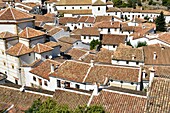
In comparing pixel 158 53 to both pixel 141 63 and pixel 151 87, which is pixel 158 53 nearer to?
pixel 141 63

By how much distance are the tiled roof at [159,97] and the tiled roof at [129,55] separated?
1655cm

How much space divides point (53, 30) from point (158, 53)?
18636 mm

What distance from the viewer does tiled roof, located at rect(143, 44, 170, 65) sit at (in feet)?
105

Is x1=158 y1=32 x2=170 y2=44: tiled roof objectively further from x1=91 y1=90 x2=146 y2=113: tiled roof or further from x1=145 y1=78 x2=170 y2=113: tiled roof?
x1=145 y1=78 x2=170 y2=113: tiled roof

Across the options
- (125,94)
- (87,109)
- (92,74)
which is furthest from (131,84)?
(87,109)

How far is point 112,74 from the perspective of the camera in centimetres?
2577

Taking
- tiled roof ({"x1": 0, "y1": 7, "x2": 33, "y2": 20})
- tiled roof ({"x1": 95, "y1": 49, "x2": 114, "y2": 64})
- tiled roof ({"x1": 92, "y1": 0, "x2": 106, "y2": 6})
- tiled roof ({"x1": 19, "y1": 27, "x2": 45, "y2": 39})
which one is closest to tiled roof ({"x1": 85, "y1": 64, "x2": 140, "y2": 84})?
tiled roof ({"x1": 95, "y1": 49, "x2": 114, "y2": 64})

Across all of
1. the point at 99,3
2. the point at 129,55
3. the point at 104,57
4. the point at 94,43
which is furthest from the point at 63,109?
the point at 99,3

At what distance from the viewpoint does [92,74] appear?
84.4 feet

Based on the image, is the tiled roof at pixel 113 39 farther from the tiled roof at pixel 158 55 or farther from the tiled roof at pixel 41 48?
the tiled roof at pixel 41 48

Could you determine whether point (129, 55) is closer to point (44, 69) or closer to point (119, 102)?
point (44, 69)

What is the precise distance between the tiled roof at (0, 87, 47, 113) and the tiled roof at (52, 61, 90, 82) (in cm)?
490

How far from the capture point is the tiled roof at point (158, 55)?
105 ft

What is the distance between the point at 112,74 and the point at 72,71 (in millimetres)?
4525
